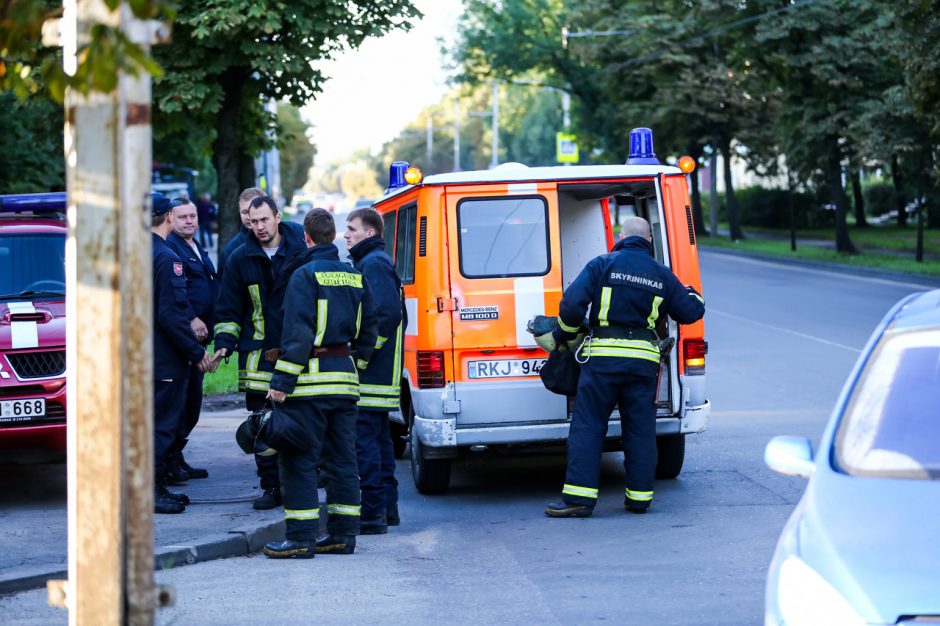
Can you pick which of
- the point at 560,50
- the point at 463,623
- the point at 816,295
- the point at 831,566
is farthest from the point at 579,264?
the point at 560,50

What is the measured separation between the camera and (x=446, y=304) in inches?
357

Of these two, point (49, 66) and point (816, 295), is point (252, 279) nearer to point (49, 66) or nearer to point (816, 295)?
point (49, 66)

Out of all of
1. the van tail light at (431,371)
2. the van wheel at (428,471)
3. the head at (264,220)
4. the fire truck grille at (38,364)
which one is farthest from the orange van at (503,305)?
the fire truck grille at (38,364)

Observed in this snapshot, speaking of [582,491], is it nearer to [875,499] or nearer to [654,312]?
[654,312]

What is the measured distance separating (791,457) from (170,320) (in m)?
4.91

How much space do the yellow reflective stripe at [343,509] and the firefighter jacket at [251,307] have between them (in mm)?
1247

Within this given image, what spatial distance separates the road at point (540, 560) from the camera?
6297 millimetres

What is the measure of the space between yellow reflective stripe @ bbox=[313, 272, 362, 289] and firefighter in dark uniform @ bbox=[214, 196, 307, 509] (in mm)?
1187

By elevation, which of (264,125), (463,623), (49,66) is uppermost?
(264,125)

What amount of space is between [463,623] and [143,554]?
2.27m

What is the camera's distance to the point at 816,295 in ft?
85.1

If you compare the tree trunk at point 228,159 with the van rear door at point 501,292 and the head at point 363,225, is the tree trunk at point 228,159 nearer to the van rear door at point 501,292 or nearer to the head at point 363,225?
the van rear door at point 501,292

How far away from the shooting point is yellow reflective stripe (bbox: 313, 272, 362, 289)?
7.30m

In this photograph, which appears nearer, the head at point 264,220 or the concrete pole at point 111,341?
the concrete pole at point 111,341
